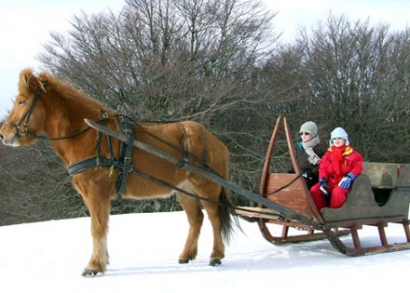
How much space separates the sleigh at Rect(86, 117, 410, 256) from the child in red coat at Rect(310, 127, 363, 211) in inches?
4.1

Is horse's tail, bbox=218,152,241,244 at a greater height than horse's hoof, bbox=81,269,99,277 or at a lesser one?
greater

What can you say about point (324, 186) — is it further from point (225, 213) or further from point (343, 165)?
point (225, 213)

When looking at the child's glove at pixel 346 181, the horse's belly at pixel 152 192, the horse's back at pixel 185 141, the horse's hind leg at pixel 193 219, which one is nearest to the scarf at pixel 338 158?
the child's glove at pixel 346 181

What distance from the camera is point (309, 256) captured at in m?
5.79

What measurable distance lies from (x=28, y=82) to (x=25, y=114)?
33 centimetres

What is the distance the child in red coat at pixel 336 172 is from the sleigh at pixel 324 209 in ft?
0.34

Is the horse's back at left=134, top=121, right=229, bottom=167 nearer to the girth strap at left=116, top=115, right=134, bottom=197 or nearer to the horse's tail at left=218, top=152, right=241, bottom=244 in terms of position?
the girth strap at left=116, top=115, right=134, bottom=197

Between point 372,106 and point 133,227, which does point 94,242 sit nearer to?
point 133,227

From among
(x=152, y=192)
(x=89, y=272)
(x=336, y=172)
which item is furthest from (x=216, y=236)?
(x=336, y=172)

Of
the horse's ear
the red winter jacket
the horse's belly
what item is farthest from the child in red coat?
the horse's ear

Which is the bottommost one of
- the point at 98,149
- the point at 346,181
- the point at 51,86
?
the point at 346,181

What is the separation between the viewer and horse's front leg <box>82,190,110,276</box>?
16.1 ft

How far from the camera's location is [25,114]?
4949 mm

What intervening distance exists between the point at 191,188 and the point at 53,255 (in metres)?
1.92
